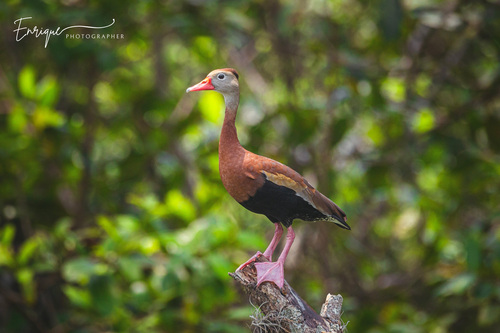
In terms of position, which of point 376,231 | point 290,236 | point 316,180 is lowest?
point 376,231

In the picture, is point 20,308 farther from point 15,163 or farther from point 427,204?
point 427,204

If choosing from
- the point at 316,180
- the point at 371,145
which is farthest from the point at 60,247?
A: the point at 371,145

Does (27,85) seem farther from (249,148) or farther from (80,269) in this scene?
(249,148)

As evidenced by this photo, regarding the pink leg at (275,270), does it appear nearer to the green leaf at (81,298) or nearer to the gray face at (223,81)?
the gray face at (223,81)

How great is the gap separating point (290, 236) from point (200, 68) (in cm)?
726

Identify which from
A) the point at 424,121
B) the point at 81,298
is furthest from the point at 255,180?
the point at 424,121

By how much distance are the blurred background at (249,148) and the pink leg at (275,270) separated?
2004 mm

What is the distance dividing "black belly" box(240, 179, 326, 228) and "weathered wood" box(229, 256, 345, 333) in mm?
396

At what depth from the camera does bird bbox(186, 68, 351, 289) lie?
2.90 m

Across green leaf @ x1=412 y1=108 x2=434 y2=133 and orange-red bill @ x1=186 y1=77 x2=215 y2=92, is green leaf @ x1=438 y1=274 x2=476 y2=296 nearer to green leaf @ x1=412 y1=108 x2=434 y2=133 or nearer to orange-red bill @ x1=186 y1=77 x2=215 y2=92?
green leaf @ x1=412 y1=108 x2=434 y2=133

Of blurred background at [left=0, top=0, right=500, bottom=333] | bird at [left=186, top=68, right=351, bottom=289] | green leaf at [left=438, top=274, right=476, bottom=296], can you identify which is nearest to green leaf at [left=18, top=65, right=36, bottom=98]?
blurred background at [left=0, top=0, right=500, bottom=333]

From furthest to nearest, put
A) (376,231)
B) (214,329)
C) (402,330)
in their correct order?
(376,231) → (402,330) → (214,329)

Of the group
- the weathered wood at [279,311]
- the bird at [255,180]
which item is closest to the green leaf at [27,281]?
the weathered wood at [279,311]

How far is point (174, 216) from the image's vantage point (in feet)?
20.8
